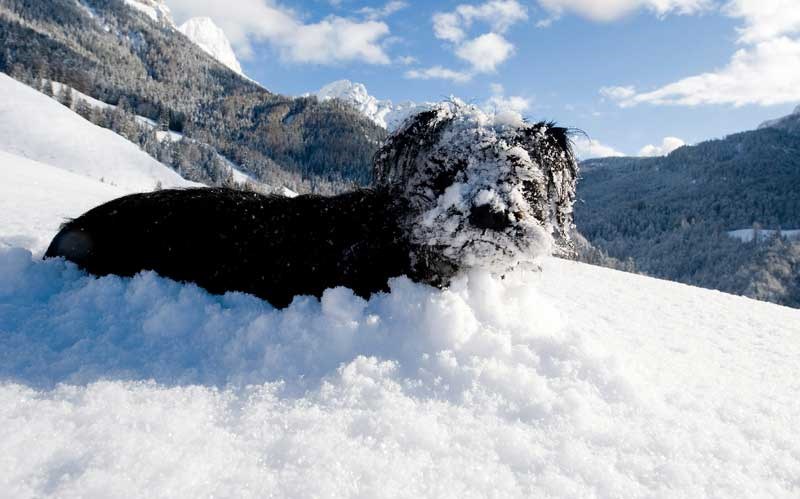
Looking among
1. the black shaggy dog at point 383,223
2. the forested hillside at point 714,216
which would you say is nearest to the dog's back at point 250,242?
the black shaggy dog at point 383,223

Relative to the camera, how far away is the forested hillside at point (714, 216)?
313 ft

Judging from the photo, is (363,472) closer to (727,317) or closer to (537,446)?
(537,446)

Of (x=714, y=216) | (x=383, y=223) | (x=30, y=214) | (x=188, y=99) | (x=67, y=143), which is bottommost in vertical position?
(x=30, y=214)

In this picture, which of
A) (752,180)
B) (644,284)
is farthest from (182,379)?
(752,180)

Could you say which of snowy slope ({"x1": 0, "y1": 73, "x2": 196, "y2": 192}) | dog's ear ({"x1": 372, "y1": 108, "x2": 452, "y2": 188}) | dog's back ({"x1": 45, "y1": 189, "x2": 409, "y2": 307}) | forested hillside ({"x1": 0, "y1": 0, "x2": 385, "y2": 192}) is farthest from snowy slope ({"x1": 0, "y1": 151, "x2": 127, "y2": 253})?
forested hillside ({"x1": 0, "y1": 0, "x2": 385, "y2": 192})

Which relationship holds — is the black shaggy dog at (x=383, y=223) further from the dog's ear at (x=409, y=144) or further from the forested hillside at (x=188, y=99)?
the forested hillside at (x=188, y=99)

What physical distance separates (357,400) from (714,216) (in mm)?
173885

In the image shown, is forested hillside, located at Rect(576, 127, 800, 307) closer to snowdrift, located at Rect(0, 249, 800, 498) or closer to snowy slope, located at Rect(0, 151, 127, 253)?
snowy slope, located at Rect(0, 151, 127, 253)

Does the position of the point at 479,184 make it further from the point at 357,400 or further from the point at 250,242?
the point at 250,242

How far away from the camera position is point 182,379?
236 centimetres

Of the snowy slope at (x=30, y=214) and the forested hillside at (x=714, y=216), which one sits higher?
the forested hillside at (x=714, y=216)

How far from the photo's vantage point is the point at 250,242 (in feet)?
11.0

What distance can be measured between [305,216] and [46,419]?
2006 millimetres

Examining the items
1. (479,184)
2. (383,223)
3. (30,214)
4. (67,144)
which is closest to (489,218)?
(479,184)
